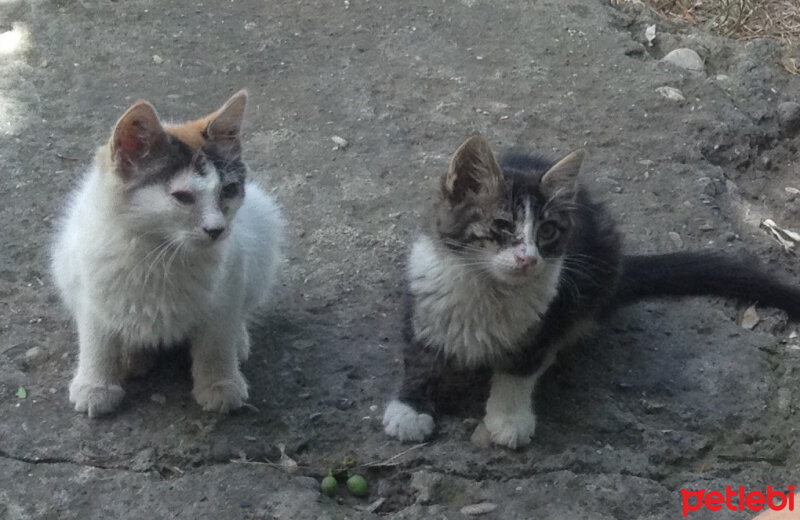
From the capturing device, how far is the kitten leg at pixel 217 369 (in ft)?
9.98

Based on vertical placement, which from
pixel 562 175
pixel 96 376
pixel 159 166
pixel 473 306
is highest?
pixel 159 166

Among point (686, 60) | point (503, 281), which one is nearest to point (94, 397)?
point (503, 281)

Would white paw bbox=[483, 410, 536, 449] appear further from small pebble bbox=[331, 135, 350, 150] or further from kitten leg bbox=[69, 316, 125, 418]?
small pebble bbox=[331, 135, 350, 150]

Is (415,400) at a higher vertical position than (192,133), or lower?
lower

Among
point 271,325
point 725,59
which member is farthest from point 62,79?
point 725,59

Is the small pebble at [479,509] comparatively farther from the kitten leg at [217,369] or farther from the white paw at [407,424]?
the kitten leg at [217,369]

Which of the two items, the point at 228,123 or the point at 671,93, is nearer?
the point at 228,123

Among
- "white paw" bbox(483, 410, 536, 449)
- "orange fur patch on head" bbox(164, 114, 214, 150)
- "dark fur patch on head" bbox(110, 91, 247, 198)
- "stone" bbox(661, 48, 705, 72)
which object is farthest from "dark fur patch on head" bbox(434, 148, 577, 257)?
"stone" bbox(661, 48, 705, 72)

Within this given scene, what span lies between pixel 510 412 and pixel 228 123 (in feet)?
3.92

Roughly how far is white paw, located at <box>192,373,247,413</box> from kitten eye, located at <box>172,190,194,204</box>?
64 cm

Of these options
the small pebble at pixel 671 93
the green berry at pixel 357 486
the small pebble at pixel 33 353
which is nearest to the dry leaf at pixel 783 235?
the small pebble at pixel 671 93

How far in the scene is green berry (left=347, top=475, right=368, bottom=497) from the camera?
9.62ft

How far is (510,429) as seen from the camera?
120 inches

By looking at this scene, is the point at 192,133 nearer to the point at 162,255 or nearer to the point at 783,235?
the point at 162,255
